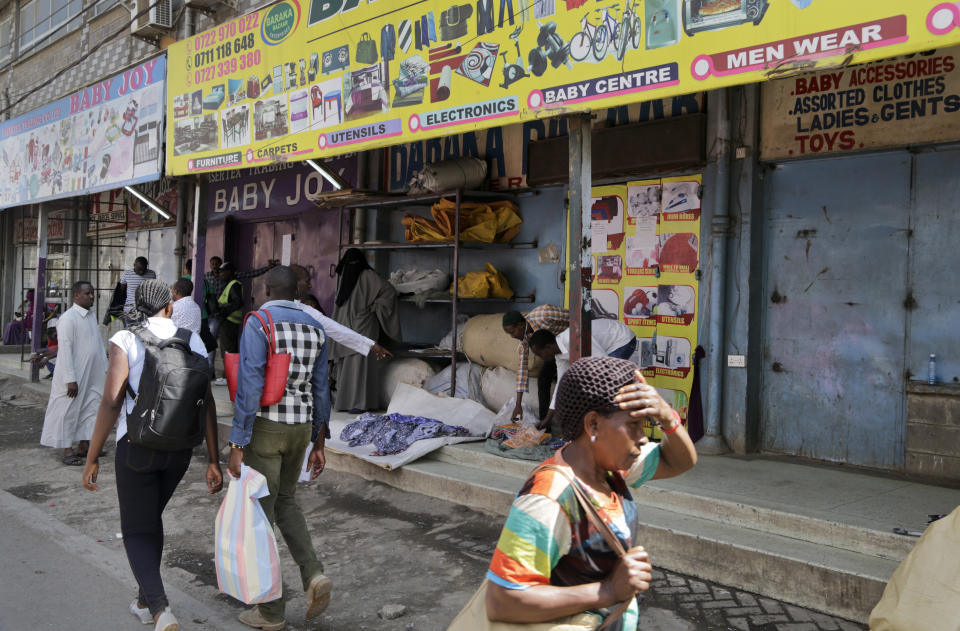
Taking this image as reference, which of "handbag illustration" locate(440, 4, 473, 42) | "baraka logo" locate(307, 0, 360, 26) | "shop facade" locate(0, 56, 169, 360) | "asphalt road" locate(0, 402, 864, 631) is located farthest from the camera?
"shop facade" locate(0, 56, 169, 360)

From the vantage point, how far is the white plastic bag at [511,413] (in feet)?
23.5

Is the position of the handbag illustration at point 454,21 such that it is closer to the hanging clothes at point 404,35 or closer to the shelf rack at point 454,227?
the hanging clothes at point 404,35

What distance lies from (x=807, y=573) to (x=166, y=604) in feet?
10.5

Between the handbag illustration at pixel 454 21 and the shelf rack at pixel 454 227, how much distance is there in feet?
7.51

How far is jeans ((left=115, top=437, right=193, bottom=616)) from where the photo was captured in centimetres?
380

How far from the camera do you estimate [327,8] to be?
698cm

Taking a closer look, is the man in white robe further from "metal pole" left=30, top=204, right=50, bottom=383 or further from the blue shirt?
"metal pole" left=30, top=204, right=50, bottom=383

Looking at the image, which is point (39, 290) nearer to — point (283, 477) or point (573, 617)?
point (283, 477)

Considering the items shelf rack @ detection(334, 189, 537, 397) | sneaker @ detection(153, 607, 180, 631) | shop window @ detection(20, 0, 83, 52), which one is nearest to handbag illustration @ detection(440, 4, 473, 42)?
shelf rack @ detection(334, 189, 537, 397)

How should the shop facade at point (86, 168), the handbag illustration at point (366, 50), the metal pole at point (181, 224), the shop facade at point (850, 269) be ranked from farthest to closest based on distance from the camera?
1. the metal pole at point (181, 224)
2. the shop facade at point (86, 168)
3. the handbag illustration at point (366, 50)
4. the shop facade at point (850, 269)

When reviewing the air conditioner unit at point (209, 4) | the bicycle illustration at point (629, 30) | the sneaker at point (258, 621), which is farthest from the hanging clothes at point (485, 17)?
the air conditioner unit at point (209, 4)

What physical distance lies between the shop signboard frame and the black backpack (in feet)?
20.7

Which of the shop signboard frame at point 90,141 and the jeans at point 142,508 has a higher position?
the shop signboard frame at point 90,141

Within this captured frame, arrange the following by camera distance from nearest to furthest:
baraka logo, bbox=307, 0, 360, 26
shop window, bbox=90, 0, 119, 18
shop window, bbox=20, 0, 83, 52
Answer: baraka logo, bbox=307, 0, 360, 26 < shop window, bbox=90, 0, 119, 18 < shop window, bbox=20, 0, 83, 52
